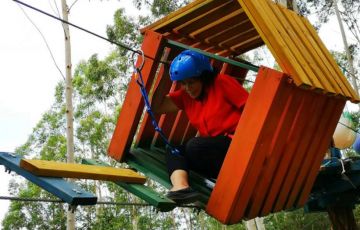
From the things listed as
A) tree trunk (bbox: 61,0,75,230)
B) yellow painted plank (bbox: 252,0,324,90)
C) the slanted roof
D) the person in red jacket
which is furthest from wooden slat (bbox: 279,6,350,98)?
tree trunk (bbox: 61,0,75,230)

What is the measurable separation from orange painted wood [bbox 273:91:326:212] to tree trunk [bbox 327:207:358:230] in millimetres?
2512

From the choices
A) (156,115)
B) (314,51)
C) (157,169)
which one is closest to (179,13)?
(156,115)

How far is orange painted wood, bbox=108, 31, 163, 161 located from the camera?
3.44 m

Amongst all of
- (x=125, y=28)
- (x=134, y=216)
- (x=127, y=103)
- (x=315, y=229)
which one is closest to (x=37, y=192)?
(x=134, y=216)

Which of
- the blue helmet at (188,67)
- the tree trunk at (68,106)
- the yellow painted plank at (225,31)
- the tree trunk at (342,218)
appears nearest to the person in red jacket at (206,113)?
the blue helmet at (188,67)

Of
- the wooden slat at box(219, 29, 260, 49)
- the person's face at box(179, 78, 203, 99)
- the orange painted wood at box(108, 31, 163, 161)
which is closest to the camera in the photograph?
the person's face at box(179, 78, 203, 99)

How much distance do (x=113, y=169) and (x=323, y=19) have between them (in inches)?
528

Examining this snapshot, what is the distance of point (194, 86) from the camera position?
305cm

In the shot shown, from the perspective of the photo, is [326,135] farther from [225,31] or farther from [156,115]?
[156,115]

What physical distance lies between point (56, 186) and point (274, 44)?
1.52 m

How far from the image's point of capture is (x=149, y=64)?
11.3 feet

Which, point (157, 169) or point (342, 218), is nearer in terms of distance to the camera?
point (157, 169)

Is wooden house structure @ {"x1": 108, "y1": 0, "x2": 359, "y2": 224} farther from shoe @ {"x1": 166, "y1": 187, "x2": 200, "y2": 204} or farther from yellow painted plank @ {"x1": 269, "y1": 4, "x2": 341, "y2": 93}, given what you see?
shoe @ {"x1": 166, "y1": 187, "x2": 200, "y2": 204}

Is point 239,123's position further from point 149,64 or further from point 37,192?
point 37,192
